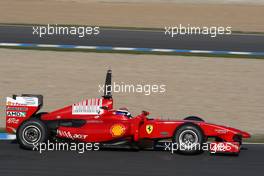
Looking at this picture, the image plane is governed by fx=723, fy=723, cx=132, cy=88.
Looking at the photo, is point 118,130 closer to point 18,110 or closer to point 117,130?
point 117,130

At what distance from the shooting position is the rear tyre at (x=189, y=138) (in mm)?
12617

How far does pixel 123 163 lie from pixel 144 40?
46.0 ft

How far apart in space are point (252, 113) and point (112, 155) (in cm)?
575

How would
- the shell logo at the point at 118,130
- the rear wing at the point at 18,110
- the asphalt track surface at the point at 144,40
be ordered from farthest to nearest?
the asphalt track surface at the point at 144,40 → the rear wing at the point at 18,110 → the shell logo at the point at 118,130

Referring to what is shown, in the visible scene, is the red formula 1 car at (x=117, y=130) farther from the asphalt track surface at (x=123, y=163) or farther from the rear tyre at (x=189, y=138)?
the asphalt track surface at (x=123, y=163)

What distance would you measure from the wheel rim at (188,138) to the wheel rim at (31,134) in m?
2.55

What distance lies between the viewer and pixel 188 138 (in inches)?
501

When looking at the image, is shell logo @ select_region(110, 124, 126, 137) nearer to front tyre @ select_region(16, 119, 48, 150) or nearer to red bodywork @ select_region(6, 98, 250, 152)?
red bodywork @ select_region(6, 98, 250, 152)

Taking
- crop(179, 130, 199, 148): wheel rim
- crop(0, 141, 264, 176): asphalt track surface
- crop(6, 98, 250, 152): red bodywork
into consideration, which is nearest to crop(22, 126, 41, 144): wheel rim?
crop(0, 141, 264, 176): asphalt track surface

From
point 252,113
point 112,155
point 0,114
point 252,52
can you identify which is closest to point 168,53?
point 252,52

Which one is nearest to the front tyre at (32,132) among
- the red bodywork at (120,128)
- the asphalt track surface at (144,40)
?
the red bodywork at (120,128)

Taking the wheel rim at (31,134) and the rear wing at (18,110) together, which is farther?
the rear wing at (18,110)

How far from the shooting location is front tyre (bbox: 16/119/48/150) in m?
12.9

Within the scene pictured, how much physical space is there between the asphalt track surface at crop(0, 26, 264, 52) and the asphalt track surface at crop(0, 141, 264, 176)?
38.0 ft
